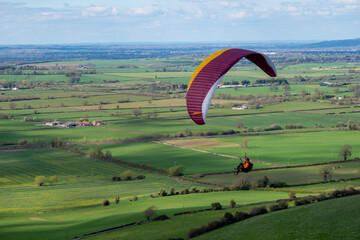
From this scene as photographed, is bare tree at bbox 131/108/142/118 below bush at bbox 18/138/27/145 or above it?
above

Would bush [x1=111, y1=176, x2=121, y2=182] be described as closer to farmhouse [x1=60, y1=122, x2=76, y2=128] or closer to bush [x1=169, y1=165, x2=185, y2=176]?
bush [x1=169, y1=165, x2=185, y2=176]

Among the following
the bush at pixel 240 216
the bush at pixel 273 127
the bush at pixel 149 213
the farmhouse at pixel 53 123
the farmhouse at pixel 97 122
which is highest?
the bush at pixel 240 216

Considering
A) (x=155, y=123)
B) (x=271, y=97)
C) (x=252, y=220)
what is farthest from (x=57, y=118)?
(x=252, y=220)

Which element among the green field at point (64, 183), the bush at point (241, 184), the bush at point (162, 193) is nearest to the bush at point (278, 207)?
the bush at point (241, 184)

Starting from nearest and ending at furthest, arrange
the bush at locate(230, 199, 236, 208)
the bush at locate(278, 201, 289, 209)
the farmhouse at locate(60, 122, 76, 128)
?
the bush at locate(278, 201, 289, 209), the bush at locate(230, 199, 236, 208), the farmhouse at locate(60, 122, 76, 128)

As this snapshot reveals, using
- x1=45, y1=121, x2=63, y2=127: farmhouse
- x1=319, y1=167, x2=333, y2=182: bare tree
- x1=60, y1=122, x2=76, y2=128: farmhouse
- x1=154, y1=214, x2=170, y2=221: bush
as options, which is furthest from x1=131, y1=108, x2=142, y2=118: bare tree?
x1=154, y1=214, x2=170, y2=221: bush

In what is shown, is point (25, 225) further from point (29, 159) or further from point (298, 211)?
point (29, 159)

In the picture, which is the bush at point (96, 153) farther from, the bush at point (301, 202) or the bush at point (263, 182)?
the bush at point (301, 202)

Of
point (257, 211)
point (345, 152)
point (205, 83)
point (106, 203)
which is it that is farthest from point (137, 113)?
point (205, 83)
